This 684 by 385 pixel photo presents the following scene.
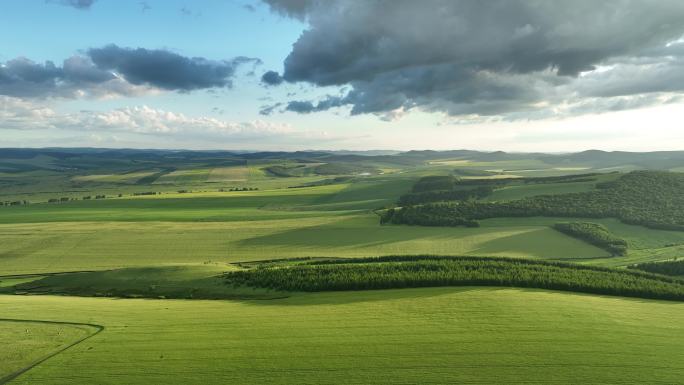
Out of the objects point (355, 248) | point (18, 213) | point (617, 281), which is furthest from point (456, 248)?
point (18, 213)

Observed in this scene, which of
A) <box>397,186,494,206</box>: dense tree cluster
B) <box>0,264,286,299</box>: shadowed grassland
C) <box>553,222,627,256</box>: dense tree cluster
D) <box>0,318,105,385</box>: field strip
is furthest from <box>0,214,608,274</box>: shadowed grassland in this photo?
<box>397,186,494,206</box>: dense tree cluster

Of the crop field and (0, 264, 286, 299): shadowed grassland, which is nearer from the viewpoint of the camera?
the crop field

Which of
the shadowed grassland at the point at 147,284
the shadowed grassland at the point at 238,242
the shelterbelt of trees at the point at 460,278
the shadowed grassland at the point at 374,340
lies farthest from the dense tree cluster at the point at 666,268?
the shadowed grassland at the point at 147,284

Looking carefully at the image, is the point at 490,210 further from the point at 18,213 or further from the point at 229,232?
the point at 18,213

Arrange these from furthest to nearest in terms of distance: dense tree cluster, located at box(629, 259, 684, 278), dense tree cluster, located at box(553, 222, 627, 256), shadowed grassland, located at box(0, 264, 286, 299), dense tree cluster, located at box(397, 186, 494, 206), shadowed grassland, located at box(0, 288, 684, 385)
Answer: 1. dense tree cluster, located at box(397, 186, 494, 206)
2. dense tree cluster, located at box(553, 222, 627, 256)
3. dense tree cluster, located at box(629, 259, 684, 278)
4. shadowed grassland, located at box(0, 264, 286, 299)
5. shadowed grassland, located at box(0, 288, 684, 385)

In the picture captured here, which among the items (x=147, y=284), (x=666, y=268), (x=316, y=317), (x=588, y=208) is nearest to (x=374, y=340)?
(x=316, y=317)

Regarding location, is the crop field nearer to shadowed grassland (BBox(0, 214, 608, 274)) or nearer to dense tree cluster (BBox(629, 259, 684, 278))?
shadowed grassland (BBox(0, 214, 608, 274))
